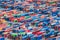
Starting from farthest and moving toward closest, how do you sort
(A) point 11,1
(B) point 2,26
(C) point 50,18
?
(A) point 11,1
(C) point 50,18
(B) point 2,26

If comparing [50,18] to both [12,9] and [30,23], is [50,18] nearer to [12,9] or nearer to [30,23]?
[30,23]

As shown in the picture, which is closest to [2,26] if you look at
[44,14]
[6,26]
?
[6,26]

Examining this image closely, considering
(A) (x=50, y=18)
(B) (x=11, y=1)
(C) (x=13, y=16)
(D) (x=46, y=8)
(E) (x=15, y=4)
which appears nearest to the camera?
(A) (x=50, y=18)

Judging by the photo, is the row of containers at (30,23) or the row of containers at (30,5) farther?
the row of containers at (30,5)

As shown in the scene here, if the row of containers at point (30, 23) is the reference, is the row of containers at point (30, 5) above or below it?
above

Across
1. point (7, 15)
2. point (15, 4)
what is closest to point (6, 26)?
point (7, 15)

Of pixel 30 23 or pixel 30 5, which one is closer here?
pixel 30 23

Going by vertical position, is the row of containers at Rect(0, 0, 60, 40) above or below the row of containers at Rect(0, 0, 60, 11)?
below

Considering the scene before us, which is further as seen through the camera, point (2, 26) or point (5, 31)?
point (2, 26)

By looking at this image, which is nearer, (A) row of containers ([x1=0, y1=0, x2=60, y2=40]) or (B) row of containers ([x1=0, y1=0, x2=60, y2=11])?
(A) row of containers ([x1=0, y1=0, x2=60, y2=40])
